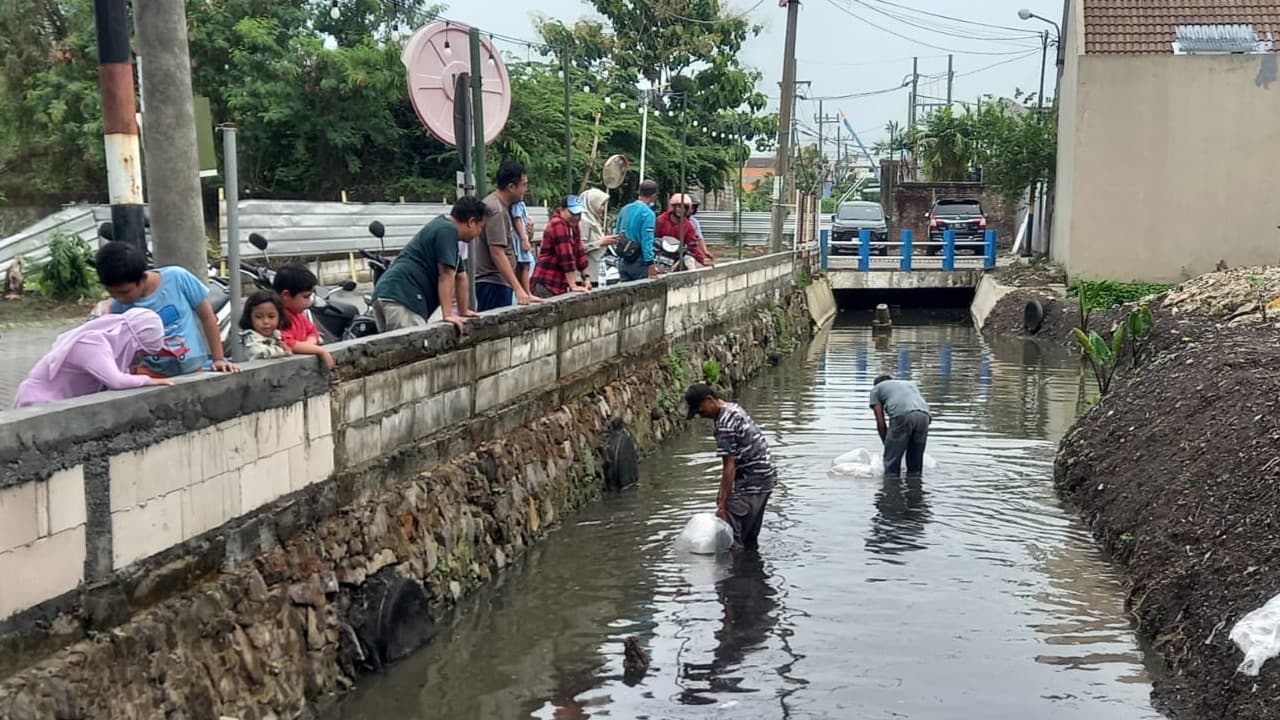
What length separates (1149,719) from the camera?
653cm

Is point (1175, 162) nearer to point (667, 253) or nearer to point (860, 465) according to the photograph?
point (667, 253)

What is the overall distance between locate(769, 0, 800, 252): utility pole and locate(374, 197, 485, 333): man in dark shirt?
20064mm

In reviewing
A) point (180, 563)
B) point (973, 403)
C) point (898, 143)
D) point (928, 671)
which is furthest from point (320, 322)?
point (898, 143)

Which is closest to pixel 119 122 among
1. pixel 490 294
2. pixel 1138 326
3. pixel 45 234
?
pixel 490 294

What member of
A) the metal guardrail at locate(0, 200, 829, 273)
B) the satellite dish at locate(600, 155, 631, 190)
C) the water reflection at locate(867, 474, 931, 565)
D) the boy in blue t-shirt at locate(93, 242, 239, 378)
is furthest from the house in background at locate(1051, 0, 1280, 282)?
the boy in blue t-shirt at locate(93, 242, 239, 378)

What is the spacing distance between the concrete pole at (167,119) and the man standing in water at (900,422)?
7.15 meters

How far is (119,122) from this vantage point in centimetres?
705

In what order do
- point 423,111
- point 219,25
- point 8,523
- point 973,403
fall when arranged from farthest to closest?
point 219,25 < point 973,403 < point 423,111 < point 8,523

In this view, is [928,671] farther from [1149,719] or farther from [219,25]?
[219,25]

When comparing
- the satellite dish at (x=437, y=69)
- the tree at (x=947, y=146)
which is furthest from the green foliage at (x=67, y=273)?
the tree at (x=947, y=146)

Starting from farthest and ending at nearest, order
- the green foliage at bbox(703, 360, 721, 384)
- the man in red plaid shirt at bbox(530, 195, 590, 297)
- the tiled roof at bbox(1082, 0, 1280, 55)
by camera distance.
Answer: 1. the tiled roof at bbox(1082, 0, 1280, 55)
2. the green foliage at bbox(703, 360, 721, 384)
3. the man in red plaid shirt at bbox(530, 195, 590, 297)

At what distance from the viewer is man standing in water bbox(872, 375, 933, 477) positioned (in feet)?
40.0

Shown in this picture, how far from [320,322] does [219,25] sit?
21571mm

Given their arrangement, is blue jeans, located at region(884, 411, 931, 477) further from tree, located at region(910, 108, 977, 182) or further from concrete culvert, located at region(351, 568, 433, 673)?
tree, located at region(910, 108, 977, 182)
